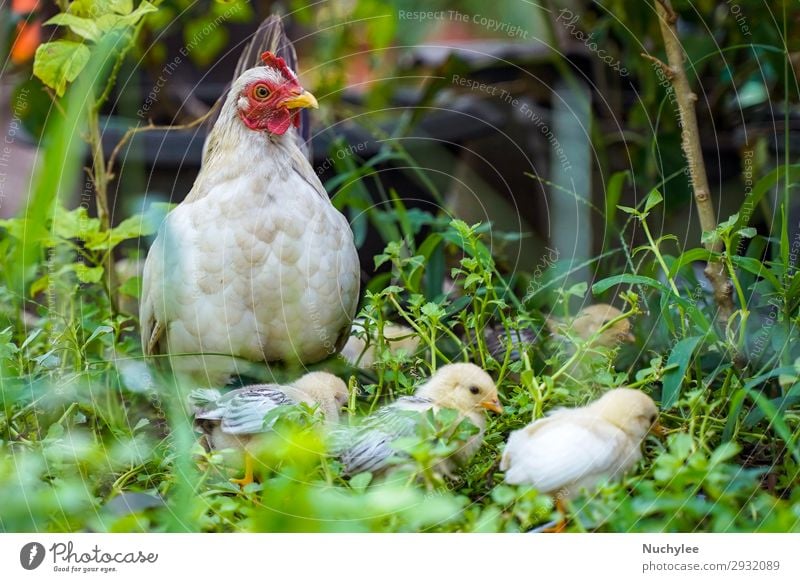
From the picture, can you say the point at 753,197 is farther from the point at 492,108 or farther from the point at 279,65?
the point at 492,108

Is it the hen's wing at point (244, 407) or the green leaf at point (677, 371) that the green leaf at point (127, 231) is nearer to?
the hen's wing at point (244, 407)

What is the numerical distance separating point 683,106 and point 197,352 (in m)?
0.71

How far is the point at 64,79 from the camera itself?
1.26 meters

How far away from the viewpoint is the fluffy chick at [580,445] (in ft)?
3.12

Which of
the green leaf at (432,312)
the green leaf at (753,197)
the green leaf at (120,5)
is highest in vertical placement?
the green leaf at (120,5)

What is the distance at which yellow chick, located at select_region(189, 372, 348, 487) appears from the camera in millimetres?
1100

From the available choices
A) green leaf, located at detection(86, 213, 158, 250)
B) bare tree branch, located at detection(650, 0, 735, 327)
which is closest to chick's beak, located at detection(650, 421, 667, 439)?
bare tree branch, located at detection(650, 0, 735, 327)

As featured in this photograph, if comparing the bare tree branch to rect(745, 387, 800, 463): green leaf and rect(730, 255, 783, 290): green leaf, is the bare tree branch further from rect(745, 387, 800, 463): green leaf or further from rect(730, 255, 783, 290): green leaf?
rect(745, 387, 800, 463): green leaf

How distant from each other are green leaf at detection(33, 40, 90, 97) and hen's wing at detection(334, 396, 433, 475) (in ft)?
1.96

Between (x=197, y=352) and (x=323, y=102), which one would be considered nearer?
(x=197, y=352)

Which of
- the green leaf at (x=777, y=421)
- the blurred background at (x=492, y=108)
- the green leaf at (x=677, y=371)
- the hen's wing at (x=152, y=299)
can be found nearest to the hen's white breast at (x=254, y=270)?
the hen's wing at (x=152, y=299)

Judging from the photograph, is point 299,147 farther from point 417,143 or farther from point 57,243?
point 417,143
